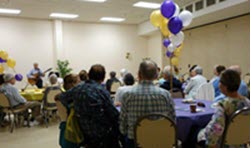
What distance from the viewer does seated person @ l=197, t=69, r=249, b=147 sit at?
6.84 ft

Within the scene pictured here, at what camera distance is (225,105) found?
2.12 metres

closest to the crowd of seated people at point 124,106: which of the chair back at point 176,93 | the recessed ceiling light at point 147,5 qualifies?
the chair back at point 176,93

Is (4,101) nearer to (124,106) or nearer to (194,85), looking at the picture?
(124,106)

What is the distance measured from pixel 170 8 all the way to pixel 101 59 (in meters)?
7.48

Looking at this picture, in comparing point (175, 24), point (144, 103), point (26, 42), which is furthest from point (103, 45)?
point (144, 103)

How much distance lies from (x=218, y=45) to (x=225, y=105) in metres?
7.38

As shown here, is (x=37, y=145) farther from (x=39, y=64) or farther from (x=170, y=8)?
(x=39, y=64)

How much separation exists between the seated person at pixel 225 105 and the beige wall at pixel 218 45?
587 cm

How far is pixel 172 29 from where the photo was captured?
14.5 ft

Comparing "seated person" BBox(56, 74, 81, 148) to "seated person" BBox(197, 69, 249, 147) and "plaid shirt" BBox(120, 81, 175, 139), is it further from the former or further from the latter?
"seated person" BBox(197, 69, 249, 147)

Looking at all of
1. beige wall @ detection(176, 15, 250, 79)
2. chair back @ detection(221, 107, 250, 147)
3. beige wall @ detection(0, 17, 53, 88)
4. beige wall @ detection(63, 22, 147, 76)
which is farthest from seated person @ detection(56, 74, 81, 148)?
beige wall @ detection(63, 22, 147, 76)

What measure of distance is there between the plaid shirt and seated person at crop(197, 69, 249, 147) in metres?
0.40

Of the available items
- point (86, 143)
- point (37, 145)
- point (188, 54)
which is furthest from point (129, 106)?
point (188, 54)

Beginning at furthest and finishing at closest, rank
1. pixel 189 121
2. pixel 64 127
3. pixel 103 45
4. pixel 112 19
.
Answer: pixel 103 45 → pixel 112 19 → pixel 64 127 → pixel 189 121
